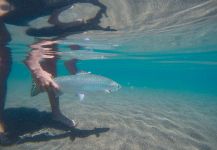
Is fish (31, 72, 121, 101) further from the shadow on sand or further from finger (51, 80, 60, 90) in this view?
the shadow on sand

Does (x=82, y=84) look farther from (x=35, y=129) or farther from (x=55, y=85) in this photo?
(x=35, y=129)

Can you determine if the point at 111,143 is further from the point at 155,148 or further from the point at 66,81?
the point at 66,81

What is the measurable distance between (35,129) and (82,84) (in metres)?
3.15

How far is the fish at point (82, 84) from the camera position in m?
7.07

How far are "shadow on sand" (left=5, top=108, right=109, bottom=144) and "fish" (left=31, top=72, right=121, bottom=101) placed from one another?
1.94 m

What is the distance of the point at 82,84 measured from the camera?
7219 mm

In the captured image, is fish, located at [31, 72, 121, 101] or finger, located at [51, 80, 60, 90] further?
fish, located at [31, 72, 121, 101]

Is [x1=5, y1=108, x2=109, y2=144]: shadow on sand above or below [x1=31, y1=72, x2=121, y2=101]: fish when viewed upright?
below

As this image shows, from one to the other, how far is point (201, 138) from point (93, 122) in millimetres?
4795

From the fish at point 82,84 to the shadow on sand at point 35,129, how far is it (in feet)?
6.37

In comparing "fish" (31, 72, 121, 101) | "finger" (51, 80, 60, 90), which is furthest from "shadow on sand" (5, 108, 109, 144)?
"finger" (51, 80, 60, 90)

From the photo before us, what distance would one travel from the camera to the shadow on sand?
819 centimetres

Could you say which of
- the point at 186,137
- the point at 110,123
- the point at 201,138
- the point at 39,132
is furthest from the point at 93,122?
the point at 201,138

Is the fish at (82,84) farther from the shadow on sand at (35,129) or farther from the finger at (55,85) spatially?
the shadow on sand at (35,129)
